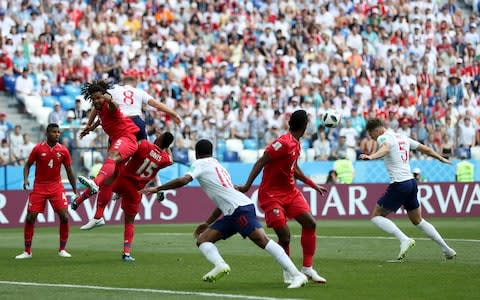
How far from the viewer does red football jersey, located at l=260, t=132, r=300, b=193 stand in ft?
50.6

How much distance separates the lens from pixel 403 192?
19094mm

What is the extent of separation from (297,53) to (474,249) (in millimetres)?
19996

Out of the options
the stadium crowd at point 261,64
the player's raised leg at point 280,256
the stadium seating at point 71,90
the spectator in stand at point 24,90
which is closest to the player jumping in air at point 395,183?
the player's raised leg at point 280,256

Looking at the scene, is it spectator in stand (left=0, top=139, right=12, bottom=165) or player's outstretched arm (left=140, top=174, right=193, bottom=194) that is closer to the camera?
player's outstretched arm (left=140, top=174, right=193, bottom=194)

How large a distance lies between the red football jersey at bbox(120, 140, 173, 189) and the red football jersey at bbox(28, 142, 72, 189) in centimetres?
170

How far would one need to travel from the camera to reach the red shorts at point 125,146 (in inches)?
759

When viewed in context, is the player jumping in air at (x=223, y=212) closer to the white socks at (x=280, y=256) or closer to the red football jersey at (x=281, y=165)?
the white socks at (x=280, y=256)

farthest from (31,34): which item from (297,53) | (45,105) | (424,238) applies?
(424,238)

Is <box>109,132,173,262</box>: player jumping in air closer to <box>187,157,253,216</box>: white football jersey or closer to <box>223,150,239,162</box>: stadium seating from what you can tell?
<box>187,157,253,216</box>: white football jersey

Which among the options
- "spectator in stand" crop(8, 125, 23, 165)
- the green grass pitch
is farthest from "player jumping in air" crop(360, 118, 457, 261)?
"spectator in stand" crop(8, 125, 23, 165)

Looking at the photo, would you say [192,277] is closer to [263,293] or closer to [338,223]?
[263,293]

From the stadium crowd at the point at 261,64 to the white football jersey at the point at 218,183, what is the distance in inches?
689

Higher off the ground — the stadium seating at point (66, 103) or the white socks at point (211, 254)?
the stadium seating at point (66, 103)

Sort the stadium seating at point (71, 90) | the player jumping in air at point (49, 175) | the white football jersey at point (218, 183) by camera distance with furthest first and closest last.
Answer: the stadium seating at point (71, 90) → the player jumping in air at point (49, 175) → the white football jersey at point (218, 183)
